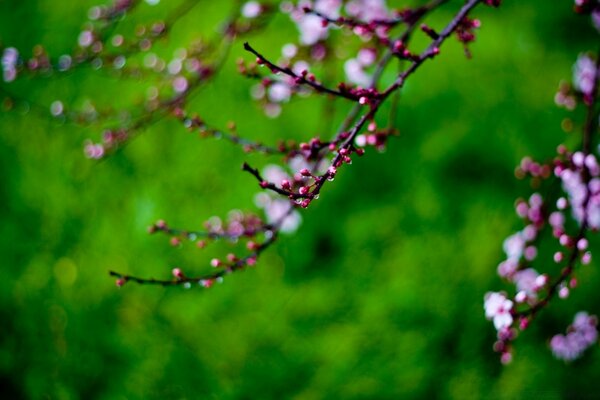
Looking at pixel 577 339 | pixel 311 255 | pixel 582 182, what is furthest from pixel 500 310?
pixel 311 255

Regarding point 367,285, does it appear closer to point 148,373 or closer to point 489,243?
point 489,243

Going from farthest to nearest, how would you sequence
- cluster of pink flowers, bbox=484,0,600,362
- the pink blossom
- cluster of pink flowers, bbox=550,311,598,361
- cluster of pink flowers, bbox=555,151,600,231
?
cluster of pink flowers, bbox=550,311,598,361 < cluster of pink flowers, bbox=484,0,600,362 < cluster of pink flowers, bbox=555,151,600,231 < the pink blossom

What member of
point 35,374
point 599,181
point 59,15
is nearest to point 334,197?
point 599,181

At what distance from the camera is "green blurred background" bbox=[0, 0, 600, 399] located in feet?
8.79

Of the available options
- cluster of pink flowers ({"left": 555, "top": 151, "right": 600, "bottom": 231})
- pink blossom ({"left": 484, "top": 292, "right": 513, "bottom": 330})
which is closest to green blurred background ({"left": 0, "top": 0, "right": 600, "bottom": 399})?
cluster of pink flowers ({"left": 555, "top": 151, "right": 600, "bottom": 231})

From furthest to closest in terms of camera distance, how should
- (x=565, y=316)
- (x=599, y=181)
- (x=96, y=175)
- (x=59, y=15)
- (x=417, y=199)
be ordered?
1. (x=59, y=15)
2. (x=96, y=175)
3. (x=417, y=199)
4. (x=565, y=316)
5. (x=599, y=181)

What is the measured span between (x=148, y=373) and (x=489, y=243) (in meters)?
1.99

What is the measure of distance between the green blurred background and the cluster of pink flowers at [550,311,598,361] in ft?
0.23

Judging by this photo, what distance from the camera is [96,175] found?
340 centimetres

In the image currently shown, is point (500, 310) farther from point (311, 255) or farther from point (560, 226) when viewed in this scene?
point (311, 255)

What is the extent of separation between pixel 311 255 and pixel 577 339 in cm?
144

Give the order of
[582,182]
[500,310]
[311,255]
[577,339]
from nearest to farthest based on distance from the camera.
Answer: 1. [500,310]
2. [582,182]
3. [577,339]
4. [311,255]

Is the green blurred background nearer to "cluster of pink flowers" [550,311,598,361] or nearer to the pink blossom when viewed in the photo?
"cluster of pink flowers" [550,311,598,361]

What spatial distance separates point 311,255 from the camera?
2979 mm
